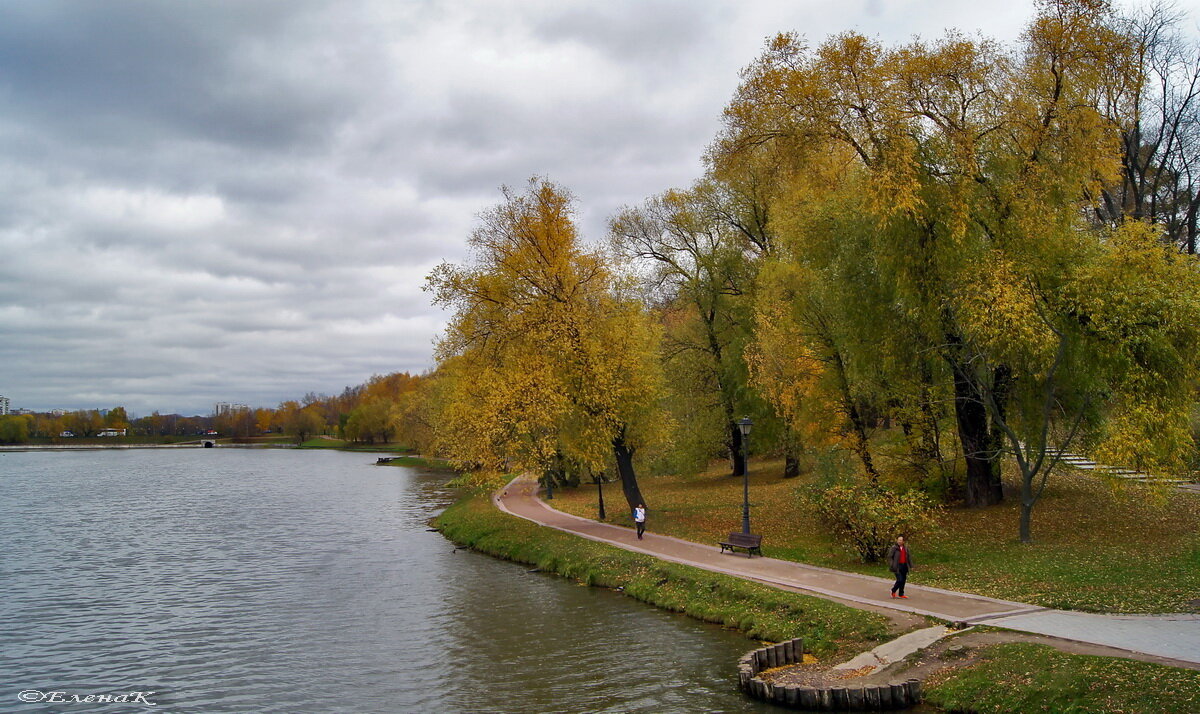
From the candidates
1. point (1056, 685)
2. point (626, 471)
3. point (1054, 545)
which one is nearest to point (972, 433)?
point (1054, 545)

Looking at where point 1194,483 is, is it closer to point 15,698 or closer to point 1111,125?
point 1111,125

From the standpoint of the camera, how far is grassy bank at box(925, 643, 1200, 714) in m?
10.4

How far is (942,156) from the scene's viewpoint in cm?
2162

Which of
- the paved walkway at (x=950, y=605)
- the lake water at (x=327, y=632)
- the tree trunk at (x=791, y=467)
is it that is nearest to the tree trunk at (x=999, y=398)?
the paved walkway at (x=950, y=605)

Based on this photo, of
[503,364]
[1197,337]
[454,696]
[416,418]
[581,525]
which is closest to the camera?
[454,696]

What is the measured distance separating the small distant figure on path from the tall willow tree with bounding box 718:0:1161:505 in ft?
21.5

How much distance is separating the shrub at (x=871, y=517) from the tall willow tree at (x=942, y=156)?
12.5 ft

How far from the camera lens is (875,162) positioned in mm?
21594

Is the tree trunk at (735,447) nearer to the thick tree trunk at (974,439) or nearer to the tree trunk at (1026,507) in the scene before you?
the thick tree trunk at (974,439)

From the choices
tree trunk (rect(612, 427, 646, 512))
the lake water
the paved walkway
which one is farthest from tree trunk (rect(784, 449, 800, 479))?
the lake water

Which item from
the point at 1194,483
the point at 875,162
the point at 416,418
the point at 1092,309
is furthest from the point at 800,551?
the point at 416,418

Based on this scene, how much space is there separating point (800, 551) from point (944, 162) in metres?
11.5

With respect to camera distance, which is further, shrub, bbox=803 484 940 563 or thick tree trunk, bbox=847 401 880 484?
thick tree trunk, bbox=847 401 880 484

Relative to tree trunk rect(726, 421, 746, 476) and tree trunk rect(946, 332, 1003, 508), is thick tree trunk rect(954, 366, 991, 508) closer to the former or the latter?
tree trunk rect(946, 332, 1003, 508)
